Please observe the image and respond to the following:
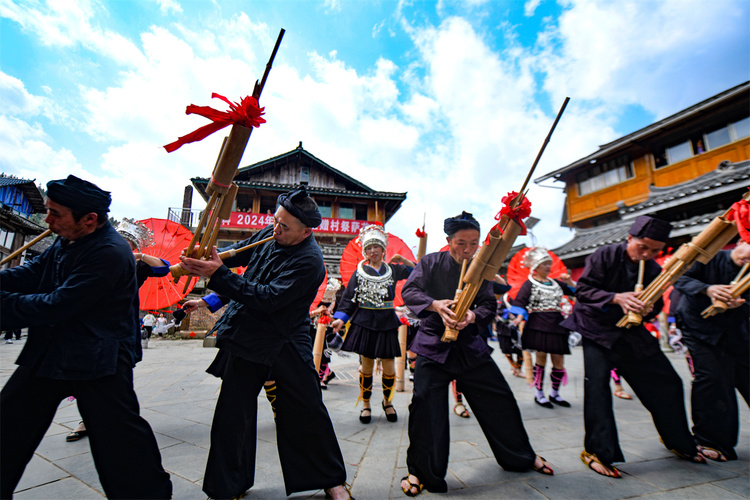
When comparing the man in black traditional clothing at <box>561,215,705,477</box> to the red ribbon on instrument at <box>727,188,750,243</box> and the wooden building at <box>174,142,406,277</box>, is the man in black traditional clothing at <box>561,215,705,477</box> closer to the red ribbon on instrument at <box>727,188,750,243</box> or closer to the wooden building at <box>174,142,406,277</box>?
the red ribbon on instrument at <box>727,188,750,243</box>

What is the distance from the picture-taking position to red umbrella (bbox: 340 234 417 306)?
5.33 meters

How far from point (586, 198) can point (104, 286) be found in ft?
64.0

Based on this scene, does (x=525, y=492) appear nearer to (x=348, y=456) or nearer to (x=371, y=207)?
(x=348, y=456)

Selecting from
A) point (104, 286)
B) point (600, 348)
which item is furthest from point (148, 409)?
point (600, 348)

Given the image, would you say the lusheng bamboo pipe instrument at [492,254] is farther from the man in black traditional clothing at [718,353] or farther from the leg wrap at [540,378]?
the leg wrap at [540,378]

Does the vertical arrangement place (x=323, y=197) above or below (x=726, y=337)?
above

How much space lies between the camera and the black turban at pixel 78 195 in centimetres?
175

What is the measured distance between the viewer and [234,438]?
196 centimetres

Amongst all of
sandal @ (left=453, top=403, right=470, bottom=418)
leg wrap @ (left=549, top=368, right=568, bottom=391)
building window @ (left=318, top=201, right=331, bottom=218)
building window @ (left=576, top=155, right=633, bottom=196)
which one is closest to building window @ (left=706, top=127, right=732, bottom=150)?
building window @ (left=576, top=155, right=633, bottom=196)

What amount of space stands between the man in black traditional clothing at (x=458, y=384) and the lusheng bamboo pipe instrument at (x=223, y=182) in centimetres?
147

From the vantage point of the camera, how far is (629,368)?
8.66 feet

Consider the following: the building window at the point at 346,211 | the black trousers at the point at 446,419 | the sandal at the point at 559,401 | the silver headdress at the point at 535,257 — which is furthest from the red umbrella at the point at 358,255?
the building window at the point at 346,211

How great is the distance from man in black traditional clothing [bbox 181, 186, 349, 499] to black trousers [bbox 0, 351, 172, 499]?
343 millimetres

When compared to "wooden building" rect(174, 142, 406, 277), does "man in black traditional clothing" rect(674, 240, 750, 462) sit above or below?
below
